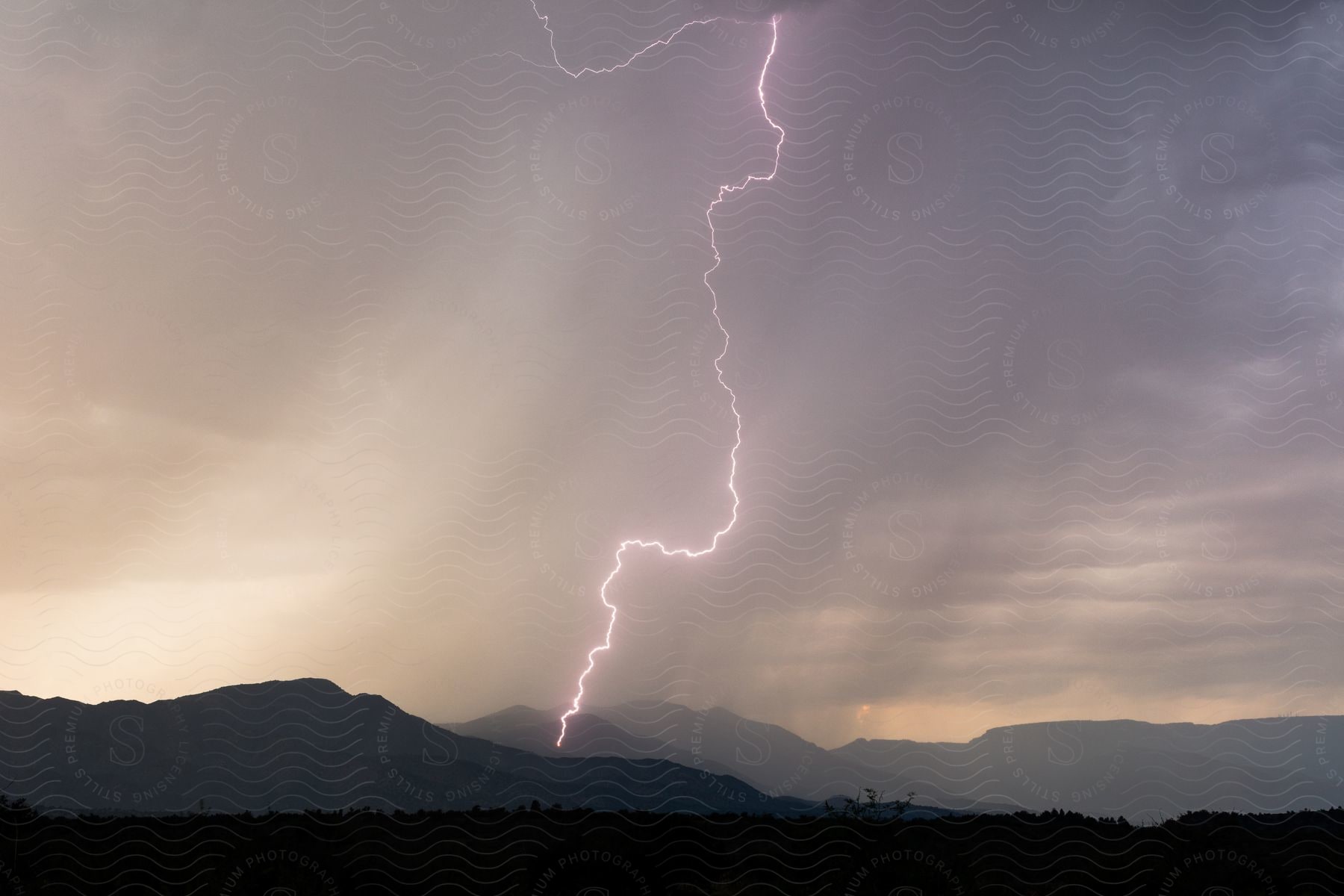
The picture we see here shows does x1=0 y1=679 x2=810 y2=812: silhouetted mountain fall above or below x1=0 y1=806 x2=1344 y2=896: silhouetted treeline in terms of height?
above

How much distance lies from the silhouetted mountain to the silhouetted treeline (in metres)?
0.78

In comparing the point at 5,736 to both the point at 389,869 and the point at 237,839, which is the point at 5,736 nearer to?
the point at 237,839

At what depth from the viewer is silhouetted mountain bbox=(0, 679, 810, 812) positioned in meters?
20.9

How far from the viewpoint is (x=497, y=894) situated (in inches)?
712

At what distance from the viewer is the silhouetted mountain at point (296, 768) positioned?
2086 centimetres

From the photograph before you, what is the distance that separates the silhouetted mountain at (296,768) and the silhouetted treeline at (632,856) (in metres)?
0.78

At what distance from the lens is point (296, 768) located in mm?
52062

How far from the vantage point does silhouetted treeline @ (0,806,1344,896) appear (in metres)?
18.5

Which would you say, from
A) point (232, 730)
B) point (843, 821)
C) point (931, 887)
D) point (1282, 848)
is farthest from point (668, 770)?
point (232, 730)

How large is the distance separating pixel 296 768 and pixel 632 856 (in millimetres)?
38623

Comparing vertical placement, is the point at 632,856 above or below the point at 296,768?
below

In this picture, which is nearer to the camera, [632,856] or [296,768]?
[632,856]

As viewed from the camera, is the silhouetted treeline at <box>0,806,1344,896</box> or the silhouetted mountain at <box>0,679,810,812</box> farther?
the silhouetted mountain at <box>0,679,810,812</box>

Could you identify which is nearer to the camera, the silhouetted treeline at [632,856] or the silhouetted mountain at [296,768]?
the silhouetted treeline at [632,856]
